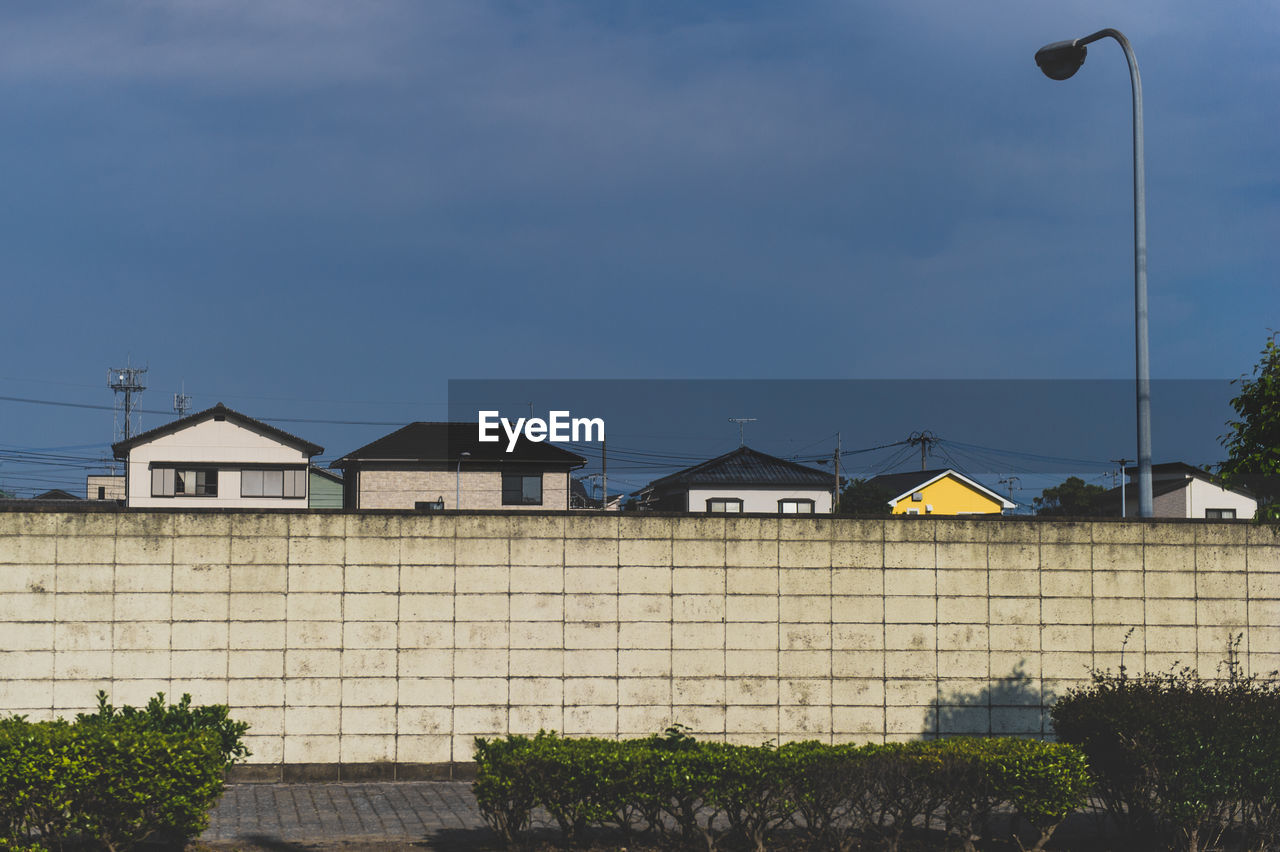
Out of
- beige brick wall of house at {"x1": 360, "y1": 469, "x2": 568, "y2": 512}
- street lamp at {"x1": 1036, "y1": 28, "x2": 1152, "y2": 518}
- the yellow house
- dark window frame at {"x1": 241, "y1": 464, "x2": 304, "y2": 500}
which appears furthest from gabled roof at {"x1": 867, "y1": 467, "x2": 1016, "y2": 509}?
street lamp at {"x1": 1036, "y1": 28, "x2": 1152, "y2": 518}

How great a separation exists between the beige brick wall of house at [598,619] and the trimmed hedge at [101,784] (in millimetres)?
3989

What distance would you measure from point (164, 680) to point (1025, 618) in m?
10.1

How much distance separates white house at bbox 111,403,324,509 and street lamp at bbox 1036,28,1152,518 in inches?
1897

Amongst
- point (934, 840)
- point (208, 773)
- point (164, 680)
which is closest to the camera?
point (208, 773)

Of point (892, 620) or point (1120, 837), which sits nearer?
point (1120, 837)

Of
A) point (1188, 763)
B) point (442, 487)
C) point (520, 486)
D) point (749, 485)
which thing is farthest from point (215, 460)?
point (1188, 763)

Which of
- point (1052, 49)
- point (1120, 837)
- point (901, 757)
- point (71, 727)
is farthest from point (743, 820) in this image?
point (1052, 49)

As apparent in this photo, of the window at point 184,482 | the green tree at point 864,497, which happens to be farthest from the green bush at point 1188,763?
the green tree at point 864,497

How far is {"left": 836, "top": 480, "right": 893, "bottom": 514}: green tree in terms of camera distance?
249 feet

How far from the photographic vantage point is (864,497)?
263 feet

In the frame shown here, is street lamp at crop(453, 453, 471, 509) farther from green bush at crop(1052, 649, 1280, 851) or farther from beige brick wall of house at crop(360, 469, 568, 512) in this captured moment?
green bush at crop(1052, 649, 1280, 851)

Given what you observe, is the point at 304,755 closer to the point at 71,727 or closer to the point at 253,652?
the point at 253,652

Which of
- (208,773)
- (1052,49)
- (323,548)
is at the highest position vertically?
(1052,49)

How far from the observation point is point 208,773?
29.9 ft
